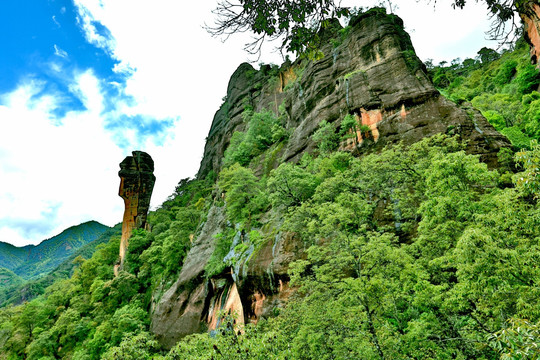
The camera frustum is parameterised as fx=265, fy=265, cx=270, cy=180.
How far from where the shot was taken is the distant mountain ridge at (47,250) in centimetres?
13212

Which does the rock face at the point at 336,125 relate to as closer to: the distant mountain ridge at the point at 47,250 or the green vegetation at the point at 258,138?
the green vegetation at the point at 258,138

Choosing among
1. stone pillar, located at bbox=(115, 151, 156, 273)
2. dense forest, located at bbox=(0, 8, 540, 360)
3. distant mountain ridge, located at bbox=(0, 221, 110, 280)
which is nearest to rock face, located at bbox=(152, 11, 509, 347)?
dense forest, located at bbox=(0, 8, 540, 360)

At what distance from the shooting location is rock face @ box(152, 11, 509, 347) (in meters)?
14.9

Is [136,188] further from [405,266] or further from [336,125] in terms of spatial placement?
[405,266]

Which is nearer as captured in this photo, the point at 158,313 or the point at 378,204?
the point at 378,204

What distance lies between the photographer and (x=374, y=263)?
8.86 metres

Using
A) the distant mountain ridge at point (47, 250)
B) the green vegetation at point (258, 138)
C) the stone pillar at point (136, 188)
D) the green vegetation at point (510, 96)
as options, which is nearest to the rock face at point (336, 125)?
the green vegetation at point (258, 138)

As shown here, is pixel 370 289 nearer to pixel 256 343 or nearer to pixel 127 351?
pixel 256 343

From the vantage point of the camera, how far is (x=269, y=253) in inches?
616

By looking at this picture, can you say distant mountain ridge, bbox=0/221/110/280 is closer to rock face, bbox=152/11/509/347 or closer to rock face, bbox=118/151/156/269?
rock face, bbox=118/151/156/269

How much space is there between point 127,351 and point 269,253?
7.99 m

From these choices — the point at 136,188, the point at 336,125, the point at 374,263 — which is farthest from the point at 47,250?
the point at 374,263

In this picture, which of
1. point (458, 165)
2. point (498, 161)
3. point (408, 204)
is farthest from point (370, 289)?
point (498, 161)

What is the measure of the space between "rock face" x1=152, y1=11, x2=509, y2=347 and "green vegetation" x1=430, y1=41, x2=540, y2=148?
3370 millimetres
